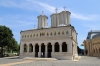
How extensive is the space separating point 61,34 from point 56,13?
10221 millimetres

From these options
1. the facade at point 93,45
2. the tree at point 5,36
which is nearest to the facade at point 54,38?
the tree at point 5,36

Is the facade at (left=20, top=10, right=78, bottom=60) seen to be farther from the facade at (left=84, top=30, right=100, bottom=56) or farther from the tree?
the facade at (left=84, top=30, right=100, bottom=56)

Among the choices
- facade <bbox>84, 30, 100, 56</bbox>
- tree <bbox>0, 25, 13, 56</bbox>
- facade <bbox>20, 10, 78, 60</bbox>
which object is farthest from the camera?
facade <bbox>84, 30, 100, 56</bbox>

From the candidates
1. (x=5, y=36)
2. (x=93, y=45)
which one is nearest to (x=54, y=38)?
(x=5, y=36)

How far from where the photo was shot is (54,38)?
3331cm

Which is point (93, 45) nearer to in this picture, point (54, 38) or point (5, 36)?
point (54, 38)

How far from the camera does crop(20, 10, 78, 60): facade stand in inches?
1249

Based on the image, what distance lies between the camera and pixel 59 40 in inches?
1283

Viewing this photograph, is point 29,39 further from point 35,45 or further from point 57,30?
point 57,30

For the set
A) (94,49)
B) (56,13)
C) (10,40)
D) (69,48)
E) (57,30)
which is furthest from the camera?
(94,49)

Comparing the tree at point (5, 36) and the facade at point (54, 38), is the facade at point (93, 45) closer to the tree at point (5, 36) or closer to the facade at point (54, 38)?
the facade at point (54, 38)

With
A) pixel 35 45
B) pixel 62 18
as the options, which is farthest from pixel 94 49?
pixel 35 45

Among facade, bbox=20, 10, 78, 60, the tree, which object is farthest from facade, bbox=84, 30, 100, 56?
the tree

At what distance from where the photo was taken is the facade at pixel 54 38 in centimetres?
3173
